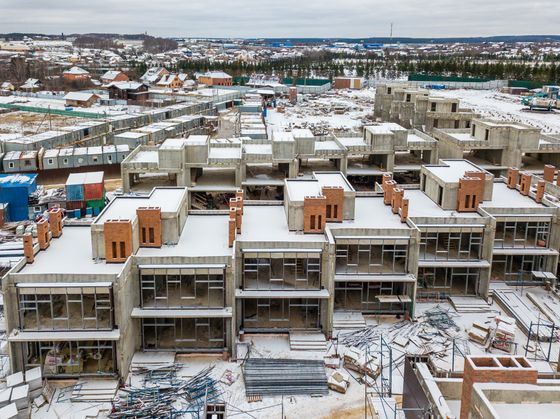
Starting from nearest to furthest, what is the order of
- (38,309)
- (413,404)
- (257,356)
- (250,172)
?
(413,404) < (38,309) < (257,356) < (250,172)

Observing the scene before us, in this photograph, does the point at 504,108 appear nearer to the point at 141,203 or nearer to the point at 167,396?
the point at 141,203

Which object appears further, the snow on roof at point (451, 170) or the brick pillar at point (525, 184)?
the brick pillar at point (525, 184)

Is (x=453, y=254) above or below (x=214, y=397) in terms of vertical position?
above

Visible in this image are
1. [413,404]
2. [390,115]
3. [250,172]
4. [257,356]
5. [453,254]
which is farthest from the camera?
[390,115]

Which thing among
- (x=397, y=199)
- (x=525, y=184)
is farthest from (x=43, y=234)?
(x=525, y=184)

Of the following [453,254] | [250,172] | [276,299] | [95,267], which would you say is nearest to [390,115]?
[250,172]

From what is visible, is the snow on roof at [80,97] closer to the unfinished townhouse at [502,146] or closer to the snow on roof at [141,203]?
the unfinished townhouse at [502,146]

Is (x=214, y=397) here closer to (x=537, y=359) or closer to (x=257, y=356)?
(x=257, y=356)

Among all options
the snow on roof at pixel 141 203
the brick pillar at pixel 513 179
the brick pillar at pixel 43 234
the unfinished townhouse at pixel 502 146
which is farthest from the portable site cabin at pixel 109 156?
the brick pillar at pixel 513 179
